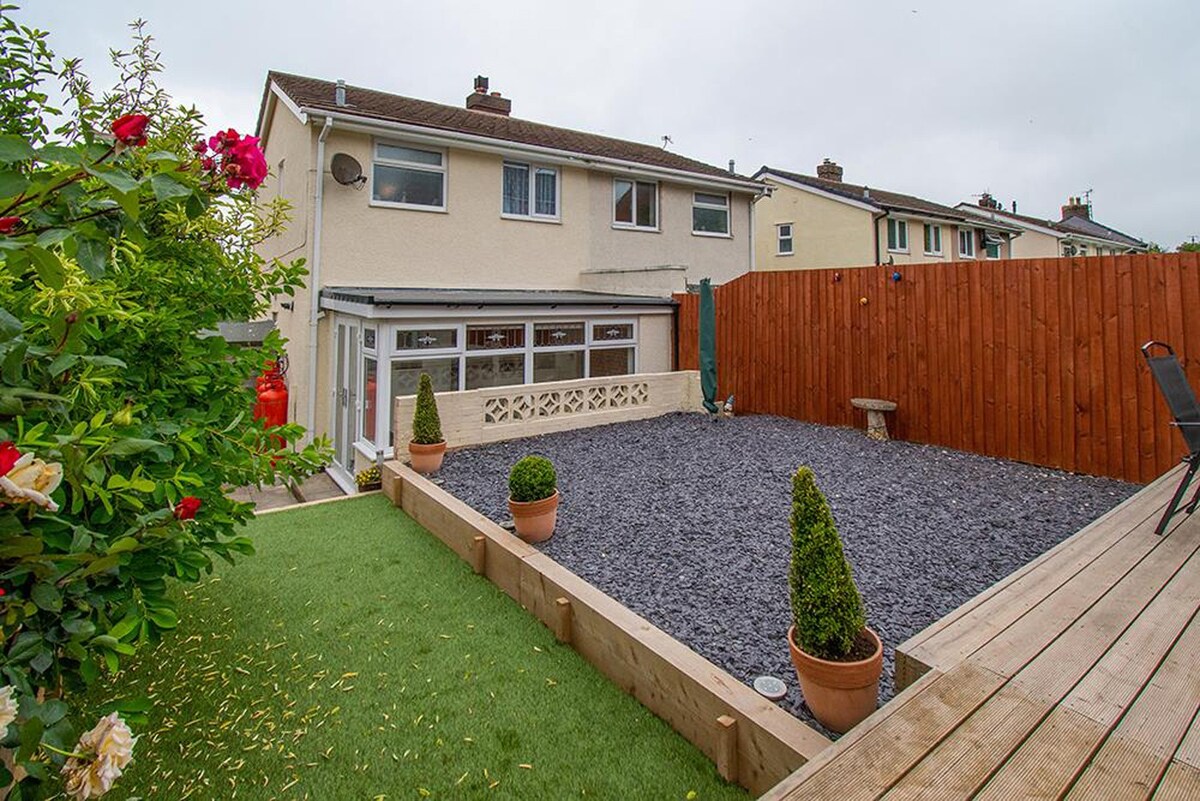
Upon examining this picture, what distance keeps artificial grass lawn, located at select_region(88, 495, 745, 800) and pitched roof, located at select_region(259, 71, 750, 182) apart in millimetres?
9138

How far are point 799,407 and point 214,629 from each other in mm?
9403

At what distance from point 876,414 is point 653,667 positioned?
732 cm

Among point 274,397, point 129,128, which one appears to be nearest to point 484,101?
point 274,397

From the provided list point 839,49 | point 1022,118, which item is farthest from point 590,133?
point 1022,118

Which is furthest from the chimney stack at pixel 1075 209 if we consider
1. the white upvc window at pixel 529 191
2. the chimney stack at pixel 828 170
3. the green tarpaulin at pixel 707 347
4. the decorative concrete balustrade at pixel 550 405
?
the white upvc window at pixel 529 191

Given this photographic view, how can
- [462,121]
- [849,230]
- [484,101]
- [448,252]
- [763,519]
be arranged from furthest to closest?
1. [849,230]
2. [484,101]
3. [462,121]
4. [448,252]
5. [763,519]

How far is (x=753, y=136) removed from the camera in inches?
1105

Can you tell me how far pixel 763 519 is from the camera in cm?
586

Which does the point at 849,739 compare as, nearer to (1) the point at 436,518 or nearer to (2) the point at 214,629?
(2) the point at 214,629

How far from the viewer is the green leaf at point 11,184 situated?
119 centimetres

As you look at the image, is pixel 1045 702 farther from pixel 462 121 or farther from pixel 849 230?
pixel 849 230

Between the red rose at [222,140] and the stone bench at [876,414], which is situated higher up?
the red rose at [222,140]

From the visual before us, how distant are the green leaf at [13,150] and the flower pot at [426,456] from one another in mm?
6504

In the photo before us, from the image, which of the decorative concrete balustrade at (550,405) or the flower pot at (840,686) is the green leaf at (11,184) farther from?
the decorative concrete balustrade at (550,405)
